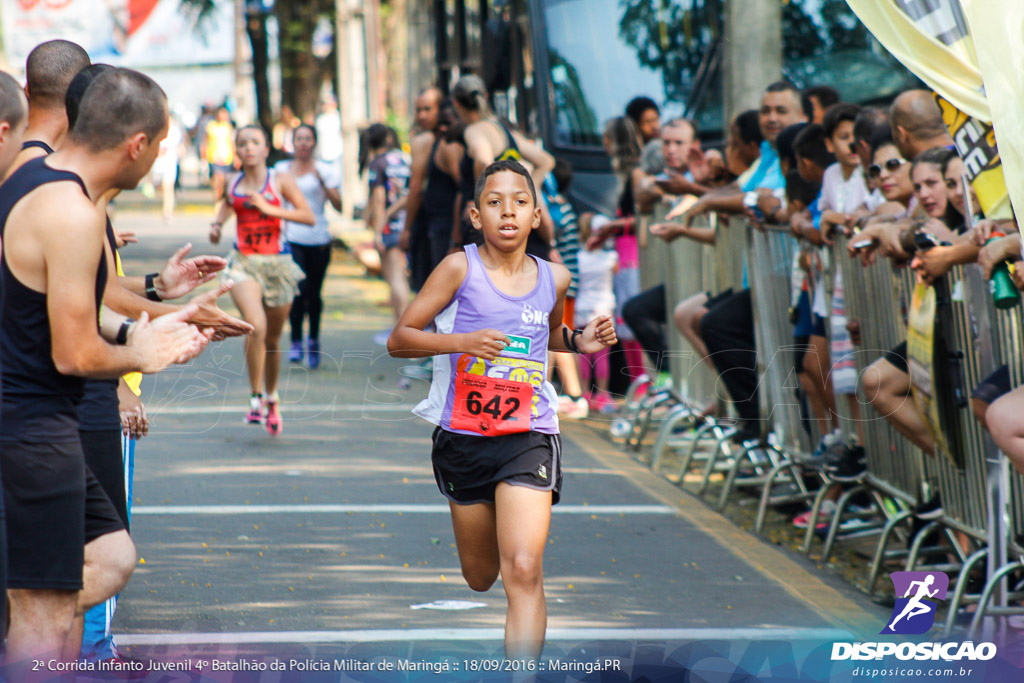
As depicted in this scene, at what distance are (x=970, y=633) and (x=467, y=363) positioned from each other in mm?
2086

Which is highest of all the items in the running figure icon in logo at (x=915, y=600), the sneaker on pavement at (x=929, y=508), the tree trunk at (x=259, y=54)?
the tree trunk at (x=259, y=54)

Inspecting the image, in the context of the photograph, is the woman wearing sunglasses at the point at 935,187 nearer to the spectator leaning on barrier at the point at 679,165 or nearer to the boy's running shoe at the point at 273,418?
the spectator leaning on barrier at the point at 679,165

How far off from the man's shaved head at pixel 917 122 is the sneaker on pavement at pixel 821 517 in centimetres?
187

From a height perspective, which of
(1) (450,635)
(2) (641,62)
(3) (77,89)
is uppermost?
(2) (641,62)

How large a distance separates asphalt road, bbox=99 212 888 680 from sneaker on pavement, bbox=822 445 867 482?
1.48 ft

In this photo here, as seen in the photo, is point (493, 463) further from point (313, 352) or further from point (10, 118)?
point (313, 352)

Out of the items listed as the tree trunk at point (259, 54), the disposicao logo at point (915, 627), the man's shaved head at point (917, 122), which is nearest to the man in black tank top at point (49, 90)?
the disposicao logo at point (915, 627)

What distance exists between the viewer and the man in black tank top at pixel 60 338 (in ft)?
11.4

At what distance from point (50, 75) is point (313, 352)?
8197 millimetres

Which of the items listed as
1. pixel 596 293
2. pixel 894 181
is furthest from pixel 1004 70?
pixel 596 293

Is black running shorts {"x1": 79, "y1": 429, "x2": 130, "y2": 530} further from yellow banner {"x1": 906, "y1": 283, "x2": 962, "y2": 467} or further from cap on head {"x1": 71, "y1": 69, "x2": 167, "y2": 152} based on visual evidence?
yellow banner {"x1": 906, "y1": 283, "x2": 962, "y2": 467}

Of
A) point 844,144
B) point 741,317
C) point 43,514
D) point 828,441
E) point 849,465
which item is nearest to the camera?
point 43,514

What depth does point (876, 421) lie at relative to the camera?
6363 millimetres

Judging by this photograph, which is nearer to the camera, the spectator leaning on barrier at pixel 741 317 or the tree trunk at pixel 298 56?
the spectator leaning on barrier at pixel 741 317
